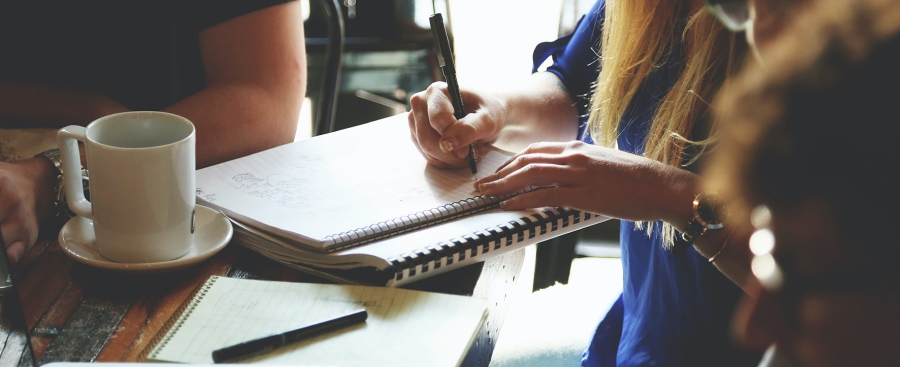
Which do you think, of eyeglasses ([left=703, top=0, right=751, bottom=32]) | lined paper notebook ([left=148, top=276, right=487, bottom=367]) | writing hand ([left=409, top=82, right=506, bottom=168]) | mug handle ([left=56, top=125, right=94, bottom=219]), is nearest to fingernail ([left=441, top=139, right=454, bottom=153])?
writing hand ([left=409, top=82, right=506, bottom=168])

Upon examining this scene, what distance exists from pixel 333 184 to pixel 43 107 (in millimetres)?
525

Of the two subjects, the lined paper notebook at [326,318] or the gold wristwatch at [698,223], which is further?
the gold wristwatch at [698,223]

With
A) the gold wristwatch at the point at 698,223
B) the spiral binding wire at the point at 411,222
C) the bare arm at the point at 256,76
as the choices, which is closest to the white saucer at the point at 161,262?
the spiral binding wire at the point at 411,222

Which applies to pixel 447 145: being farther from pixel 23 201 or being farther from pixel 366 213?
pixel 23 201

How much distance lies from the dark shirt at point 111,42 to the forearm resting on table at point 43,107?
0.10 ft

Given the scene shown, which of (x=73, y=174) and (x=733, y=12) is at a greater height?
(x=733, y=12)

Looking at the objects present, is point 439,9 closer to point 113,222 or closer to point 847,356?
point 113,222

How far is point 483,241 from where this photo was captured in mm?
544

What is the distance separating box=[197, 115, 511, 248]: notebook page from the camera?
1.92 feet

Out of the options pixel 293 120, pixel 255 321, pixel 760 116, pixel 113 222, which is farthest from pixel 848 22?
pixel 293 120

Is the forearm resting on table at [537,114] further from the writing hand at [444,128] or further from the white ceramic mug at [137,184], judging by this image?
the white ceramic mug at [137,184]

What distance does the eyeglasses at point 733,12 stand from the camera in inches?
7.1

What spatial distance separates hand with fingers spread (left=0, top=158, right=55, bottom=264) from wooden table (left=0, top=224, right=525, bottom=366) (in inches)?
0.6

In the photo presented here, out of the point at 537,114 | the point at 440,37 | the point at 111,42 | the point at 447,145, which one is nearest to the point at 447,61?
the point at 440,37
